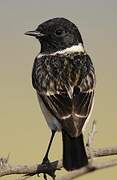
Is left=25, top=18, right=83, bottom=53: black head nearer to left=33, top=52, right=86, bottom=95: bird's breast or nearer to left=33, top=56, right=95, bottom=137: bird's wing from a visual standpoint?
left=33, top=52, right=86, bottom=95: bird's breast

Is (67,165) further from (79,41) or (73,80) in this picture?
(79,41)

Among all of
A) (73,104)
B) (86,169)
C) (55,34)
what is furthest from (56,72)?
(86,169)

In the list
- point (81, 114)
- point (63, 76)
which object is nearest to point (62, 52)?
point (63, 76)

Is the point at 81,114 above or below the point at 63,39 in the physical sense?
below

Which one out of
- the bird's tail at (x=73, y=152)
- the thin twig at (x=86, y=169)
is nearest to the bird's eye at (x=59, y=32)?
the bird's tail at (x=73, y=152)

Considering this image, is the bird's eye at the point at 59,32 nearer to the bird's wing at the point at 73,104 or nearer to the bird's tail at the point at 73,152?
the bird's wing at the point at 73,104

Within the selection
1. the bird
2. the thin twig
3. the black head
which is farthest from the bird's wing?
the thin twig
